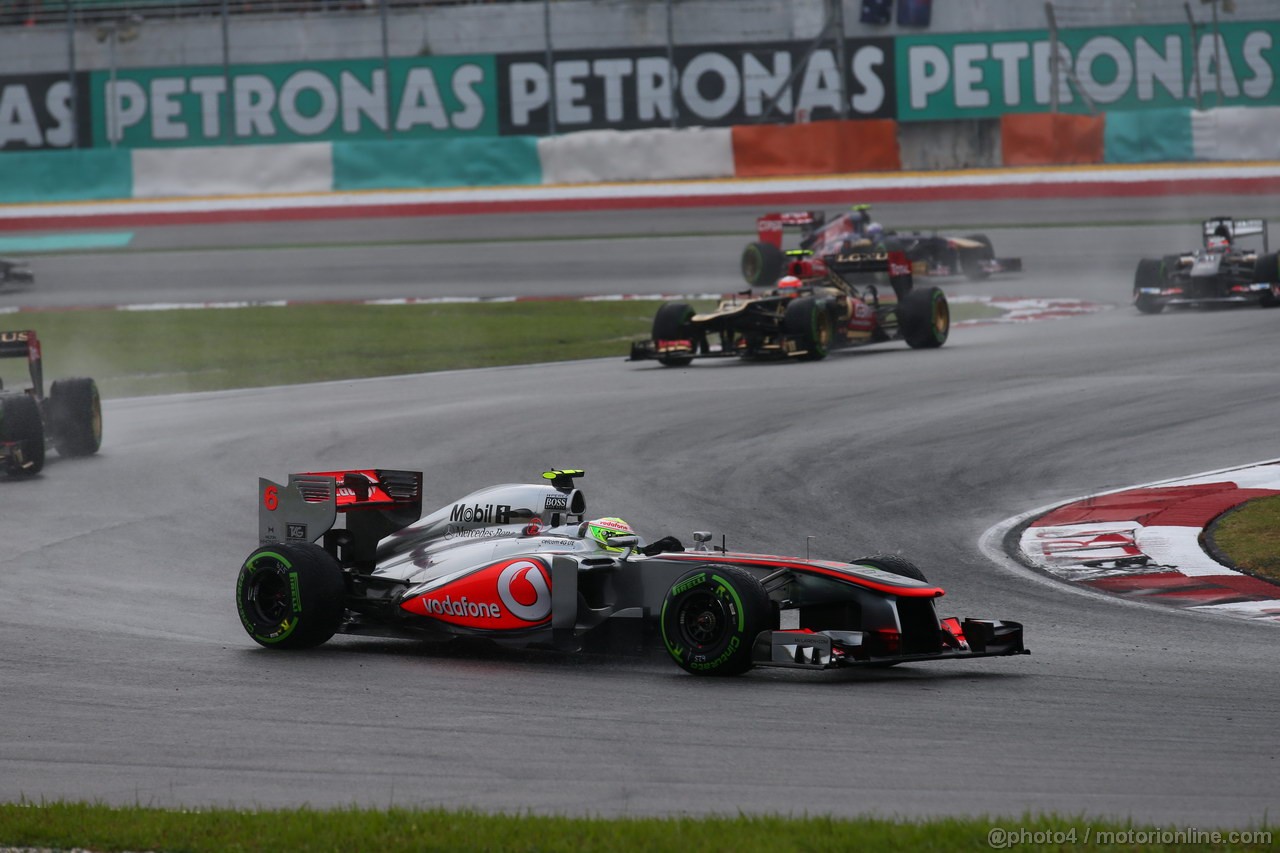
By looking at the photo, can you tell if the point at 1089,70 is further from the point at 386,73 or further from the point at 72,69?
the point at 72,69

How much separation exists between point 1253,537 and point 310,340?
18722mm

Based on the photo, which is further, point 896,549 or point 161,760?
point 896,549

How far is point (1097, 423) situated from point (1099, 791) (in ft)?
38.7

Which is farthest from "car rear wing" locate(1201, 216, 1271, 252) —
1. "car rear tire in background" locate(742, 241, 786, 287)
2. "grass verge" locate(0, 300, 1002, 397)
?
"car rear tire in background" locate(742, 241, 786, 287)

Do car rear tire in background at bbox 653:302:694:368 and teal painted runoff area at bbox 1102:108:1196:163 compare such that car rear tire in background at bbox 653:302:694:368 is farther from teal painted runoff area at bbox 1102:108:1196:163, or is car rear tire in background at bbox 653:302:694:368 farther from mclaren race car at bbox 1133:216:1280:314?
teal painted runoff area at bbox 1102:108:1196:163

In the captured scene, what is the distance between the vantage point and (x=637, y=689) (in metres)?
8.72

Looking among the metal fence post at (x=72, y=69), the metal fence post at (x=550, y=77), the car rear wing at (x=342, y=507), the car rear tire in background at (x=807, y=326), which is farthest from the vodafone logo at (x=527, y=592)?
the metal fence post at (x=72, y=69)

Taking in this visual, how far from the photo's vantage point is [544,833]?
6.04 meters

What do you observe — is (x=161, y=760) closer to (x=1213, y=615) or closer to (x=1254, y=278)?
(x=1213, y=615)

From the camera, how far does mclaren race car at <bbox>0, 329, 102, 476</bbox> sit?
1694cm

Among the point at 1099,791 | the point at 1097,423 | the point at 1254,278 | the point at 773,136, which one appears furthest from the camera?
the point at 773,136

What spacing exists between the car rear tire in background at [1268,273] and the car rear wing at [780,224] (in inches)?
285

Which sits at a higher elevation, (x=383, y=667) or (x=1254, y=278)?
(x=1254, y=278)

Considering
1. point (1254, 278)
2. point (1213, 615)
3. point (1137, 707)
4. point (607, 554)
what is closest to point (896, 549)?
point (1213, 615)
